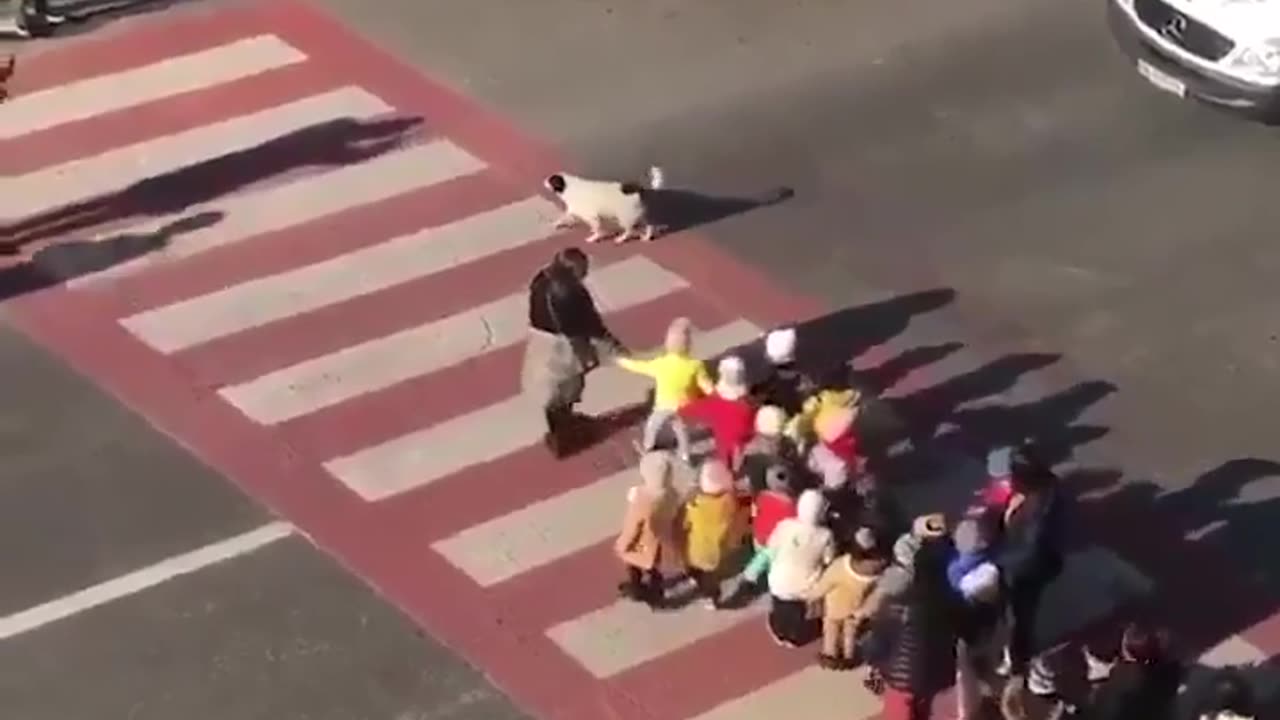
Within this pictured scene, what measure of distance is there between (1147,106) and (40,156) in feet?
27.4

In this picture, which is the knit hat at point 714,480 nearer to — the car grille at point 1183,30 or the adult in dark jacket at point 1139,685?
the adult in dark jacket at point 1139,685

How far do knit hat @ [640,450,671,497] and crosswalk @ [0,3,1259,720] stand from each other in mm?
905

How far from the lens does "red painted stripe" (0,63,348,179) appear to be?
715 inches

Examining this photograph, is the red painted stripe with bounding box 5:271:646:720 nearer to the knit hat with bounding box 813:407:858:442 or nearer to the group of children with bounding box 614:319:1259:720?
the group of children with bounding box 614:319:1259:720

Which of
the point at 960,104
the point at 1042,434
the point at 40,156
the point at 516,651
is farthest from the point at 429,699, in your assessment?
the point at 960,104

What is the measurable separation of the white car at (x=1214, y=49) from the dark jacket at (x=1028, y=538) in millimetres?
6535

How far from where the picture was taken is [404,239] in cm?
1730

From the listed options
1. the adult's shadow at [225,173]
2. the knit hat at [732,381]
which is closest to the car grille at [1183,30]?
the adult's shadow at [225,173]

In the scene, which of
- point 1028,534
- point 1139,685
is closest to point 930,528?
point 1028,534

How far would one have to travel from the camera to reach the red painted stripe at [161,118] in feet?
59.6

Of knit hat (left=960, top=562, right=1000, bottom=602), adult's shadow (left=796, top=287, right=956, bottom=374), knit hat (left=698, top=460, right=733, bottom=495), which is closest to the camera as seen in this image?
knit hat (left=960, top=562, right=1000, bottom=602)

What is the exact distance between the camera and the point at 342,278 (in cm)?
1686

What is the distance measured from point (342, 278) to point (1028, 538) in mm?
5744

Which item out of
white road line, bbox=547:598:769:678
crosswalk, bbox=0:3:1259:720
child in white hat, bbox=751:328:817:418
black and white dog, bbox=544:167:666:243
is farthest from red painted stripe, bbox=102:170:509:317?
white road line, bbox=547:598:769:678
